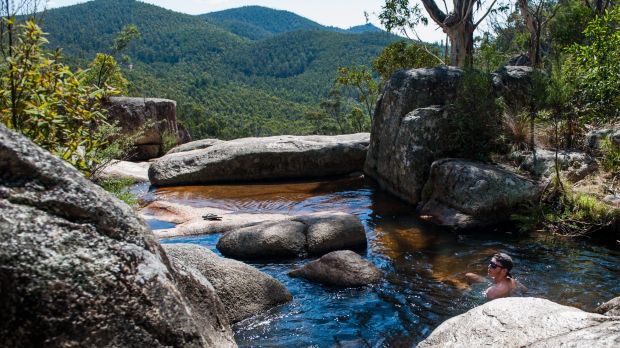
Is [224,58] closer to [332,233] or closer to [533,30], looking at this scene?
[533,30]

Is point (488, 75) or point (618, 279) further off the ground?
point (488, 75)

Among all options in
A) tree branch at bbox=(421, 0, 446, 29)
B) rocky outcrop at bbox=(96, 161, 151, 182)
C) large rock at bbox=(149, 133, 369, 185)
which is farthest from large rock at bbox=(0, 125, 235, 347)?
tree branch at bbox=(421, 0, 446, 29)

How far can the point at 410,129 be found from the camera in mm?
13977

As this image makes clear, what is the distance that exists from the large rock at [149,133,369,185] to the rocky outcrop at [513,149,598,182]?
7.21 m

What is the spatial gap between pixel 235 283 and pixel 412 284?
116 inches

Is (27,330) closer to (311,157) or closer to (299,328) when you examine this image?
(299,328)

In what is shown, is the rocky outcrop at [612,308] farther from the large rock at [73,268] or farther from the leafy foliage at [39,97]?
the leafy foliage at [39,97]

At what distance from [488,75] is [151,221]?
30.7ft

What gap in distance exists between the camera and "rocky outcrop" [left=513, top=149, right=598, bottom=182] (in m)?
11.6

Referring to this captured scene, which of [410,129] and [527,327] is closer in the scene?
[527,327]

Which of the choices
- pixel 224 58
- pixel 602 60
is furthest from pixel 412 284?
pixel 224 58

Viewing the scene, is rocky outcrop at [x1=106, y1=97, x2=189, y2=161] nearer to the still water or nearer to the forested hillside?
the still water

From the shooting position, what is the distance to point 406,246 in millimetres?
10594

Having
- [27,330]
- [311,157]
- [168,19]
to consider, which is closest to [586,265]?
[27,330]
